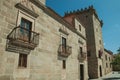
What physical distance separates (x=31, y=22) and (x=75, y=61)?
28.0ft

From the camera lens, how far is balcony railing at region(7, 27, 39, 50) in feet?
23.6

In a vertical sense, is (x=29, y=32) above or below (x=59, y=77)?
above

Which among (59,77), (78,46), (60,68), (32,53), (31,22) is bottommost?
(59,77)

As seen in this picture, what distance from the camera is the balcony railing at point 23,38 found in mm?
7207

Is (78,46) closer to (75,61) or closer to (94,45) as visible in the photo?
(75,61)

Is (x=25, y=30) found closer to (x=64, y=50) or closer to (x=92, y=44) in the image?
Result: (x=64, y=50)

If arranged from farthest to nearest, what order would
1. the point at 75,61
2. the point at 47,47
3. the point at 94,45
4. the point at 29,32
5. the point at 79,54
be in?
the point at 94,45 < the point at 79,54 < the point at 75,61 < the point at 47,47 < the point at 29,32

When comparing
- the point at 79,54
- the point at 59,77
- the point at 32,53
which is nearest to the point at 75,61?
the point at 79,54

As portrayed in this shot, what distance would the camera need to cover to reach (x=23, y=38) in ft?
26.1

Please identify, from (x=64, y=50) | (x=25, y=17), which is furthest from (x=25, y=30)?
(x=64, y=50)

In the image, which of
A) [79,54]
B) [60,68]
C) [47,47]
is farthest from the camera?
[79,54]

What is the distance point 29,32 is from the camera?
8656 mm

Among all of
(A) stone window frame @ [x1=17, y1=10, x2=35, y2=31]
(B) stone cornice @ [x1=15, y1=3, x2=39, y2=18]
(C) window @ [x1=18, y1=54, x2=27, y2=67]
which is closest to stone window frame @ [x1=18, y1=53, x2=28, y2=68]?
(C) window @ [x1=18, y1=54, x2=27, y2=67]

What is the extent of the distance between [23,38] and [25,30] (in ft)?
2.07
